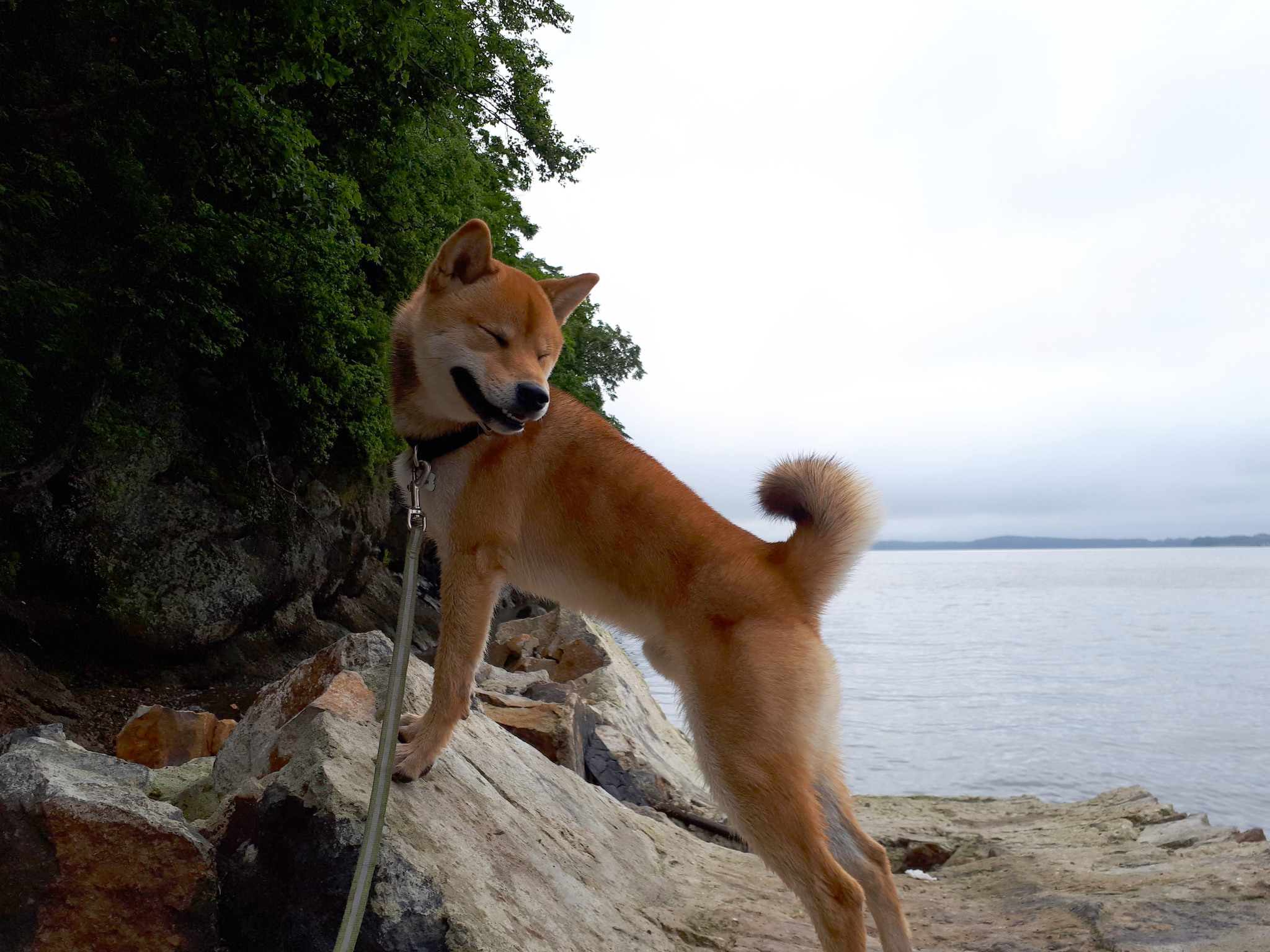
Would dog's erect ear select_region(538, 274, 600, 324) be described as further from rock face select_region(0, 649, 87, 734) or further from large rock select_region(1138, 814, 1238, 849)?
rock face select_region(0, 649, 87, 734)

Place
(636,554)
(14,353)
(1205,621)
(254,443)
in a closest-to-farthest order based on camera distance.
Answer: (636,554) → (14,353) → (254,443) → (1205,621)

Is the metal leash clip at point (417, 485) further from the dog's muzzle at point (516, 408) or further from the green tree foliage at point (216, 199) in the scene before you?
the green tree foliage at point (216, 199)

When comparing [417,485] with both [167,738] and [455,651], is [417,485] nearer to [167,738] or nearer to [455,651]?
[455,651]

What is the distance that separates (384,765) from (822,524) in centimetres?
211

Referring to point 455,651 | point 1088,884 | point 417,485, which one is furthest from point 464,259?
point 1088,884

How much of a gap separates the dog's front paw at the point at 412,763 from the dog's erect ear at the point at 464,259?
2.02m

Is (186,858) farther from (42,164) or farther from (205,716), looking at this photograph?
(42,164)

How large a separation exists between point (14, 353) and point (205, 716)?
778 cm

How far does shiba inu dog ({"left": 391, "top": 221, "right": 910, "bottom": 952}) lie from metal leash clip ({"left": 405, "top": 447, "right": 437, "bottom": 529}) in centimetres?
6

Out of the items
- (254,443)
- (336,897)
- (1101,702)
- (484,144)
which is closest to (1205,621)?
(1101,702)

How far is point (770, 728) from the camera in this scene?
3.05 meters

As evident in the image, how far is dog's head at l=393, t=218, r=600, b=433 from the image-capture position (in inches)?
121

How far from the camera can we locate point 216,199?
39.4ft

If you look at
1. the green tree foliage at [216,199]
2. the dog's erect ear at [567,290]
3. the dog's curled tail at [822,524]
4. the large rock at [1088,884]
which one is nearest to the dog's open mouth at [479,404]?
the dog's erect ear at [567,290]
